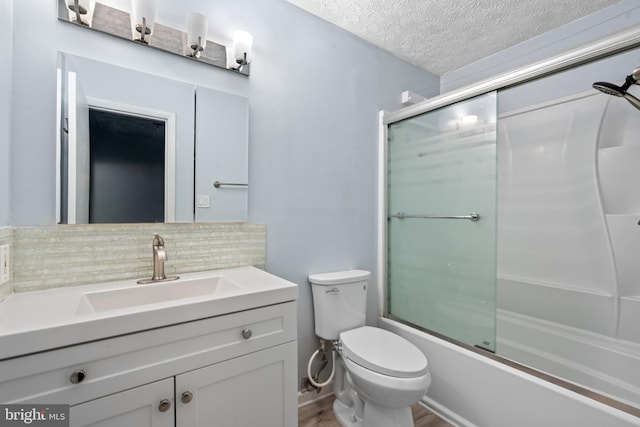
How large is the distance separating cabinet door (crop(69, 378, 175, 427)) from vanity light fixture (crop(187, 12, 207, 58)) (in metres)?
1.33

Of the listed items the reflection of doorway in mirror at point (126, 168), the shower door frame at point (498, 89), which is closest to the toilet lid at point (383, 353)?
the shower door frame at point (498, 89)

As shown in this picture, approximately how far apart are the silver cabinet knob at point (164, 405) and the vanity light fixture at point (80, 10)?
4.53 ft

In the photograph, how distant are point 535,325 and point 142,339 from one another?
7.54 ft

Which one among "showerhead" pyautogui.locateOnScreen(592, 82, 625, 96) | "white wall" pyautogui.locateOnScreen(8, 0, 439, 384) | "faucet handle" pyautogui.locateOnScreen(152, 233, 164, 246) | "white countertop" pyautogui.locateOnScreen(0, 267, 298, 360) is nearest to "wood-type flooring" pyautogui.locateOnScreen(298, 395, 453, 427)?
"white wall" pyautogui.locateOnScreen(8, 0, 439, 384)

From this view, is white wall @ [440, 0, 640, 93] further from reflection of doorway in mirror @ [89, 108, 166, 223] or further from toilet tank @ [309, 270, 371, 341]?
reflection of doorway in mirror @ [89, 108, 166, 223]

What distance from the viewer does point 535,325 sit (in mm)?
1930

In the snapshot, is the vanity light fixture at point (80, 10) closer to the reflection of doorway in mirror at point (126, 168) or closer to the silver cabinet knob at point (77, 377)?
the reflection of doorway in mirror at point (126, 168)

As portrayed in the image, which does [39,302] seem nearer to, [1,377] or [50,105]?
[1,377]

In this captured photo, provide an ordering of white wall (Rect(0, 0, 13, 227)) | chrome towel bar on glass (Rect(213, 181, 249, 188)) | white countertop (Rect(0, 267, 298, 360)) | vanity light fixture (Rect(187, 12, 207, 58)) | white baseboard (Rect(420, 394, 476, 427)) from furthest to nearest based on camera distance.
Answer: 1. white baseboard (Rect(420, 394, 476, 427))
2. chrome towel bar on glass (Rect(213, 181, 249, 188))
3. vanity light fixture (Rect(187, 12, 207, 58))
4. white wall (Rect(0, 0, 13, 227))
5. white countertop (Rect(0, 267, 298, 360))

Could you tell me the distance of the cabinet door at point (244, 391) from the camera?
0.89m

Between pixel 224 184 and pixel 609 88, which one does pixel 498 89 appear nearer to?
pixel 609 88

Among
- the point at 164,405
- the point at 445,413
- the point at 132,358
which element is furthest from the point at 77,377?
the point at 445,413

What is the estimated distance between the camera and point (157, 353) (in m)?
0.84

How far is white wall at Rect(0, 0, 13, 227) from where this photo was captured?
0.94m
